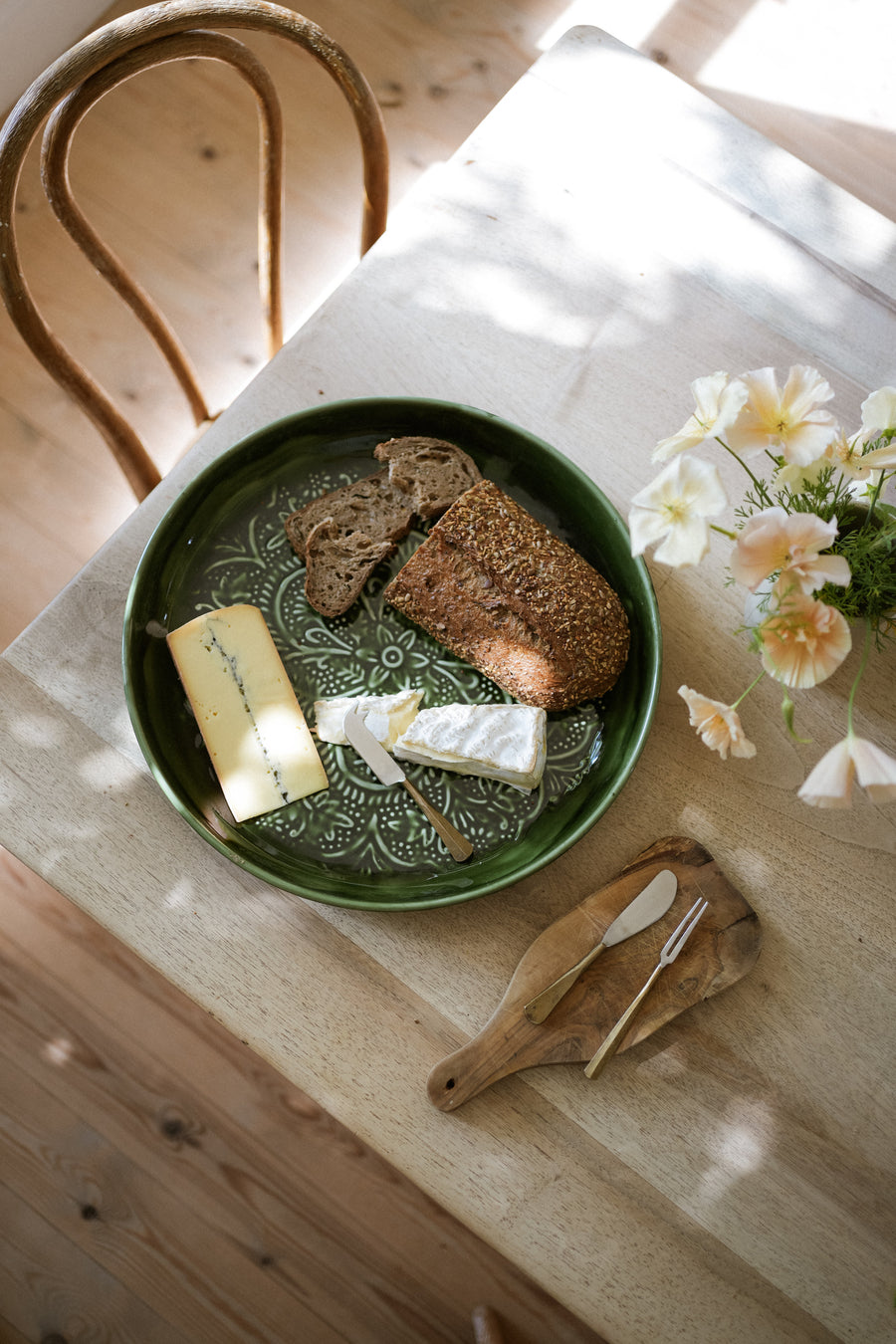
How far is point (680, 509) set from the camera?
2.01ft


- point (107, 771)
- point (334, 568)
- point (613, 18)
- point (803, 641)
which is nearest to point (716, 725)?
point (803, 641)

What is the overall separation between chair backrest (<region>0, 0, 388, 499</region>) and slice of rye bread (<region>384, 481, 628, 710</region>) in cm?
43

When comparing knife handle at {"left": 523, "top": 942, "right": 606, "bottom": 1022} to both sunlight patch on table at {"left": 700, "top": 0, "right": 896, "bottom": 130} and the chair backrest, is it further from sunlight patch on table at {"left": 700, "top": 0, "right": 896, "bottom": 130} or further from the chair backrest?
sunlight patch on table at {"left": 700, "top": 0, "right": 896, "bottom": 130}

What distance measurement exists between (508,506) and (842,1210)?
75 cm

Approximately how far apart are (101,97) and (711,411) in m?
0.73

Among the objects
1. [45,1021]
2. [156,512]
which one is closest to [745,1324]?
[156,512]

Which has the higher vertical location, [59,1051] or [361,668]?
[361,668]

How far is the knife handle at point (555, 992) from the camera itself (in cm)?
86

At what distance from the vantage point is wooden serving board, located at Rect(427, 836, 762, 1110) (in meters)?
0.85

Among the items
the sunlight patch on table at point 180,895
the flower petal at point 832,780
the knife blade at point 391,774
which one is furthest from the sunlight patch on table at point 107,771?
the flower petal at point 832,780

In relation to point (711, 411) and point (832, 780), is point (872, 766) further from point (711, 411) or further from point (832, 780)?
point (711, 411)

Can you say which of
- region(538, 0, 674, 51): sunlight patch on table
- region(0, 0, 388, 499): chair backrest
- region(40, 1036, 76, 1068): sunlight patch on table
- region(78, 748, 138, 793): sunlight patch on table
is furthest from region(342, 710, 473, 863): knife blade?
region(538, 0, 674, 51): sunlight patch on table

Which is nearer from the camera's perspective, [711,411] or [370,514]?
[711,411]

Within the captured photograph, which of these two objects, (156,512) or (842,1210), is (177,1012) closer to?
(156,512)
